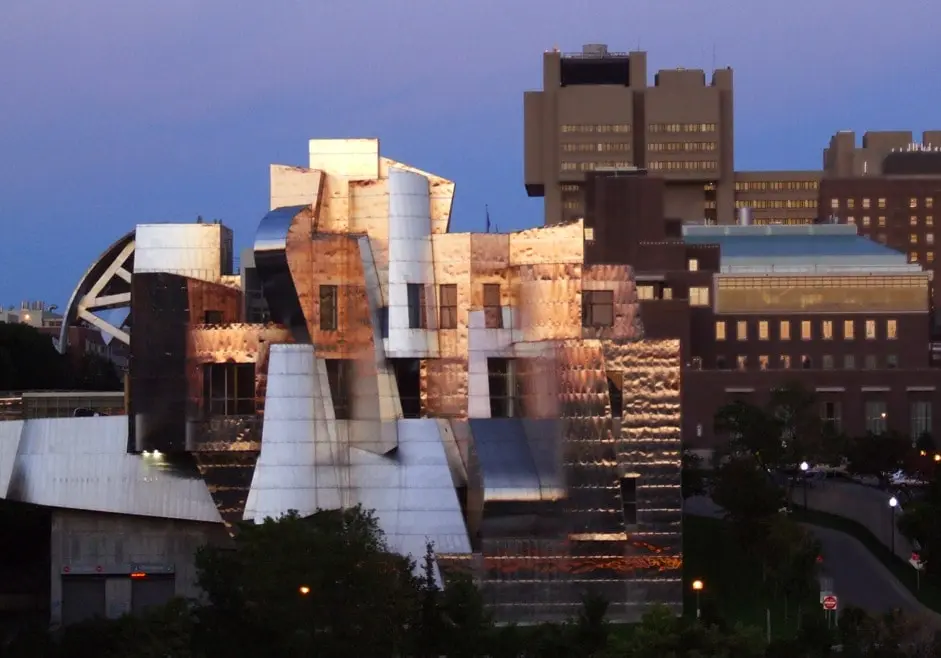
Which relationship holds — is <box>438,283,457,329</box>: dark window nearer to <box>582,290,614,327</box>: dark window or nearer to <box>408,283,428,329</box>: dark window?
<box>408,283,428,329</box>: dark window

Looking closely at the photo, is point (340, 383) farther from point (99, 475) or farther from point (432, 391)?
point (99, 475)

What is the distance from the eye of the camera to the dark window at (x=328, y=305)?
189 ft

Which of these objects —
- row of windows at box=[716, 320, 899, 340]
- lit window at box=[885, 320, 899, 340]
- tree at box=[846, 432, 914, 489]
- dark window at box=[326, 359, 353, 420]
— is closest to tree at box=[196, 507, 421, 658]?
dark window at box=[326, 359, 353, 420]

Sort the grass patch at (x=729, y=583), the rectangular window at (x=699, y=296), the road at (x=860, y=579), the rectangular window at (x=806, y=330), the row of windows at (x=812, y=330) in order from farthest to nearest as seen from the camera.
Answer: the rectangular window at (x=699, y=296) → the rectangular window at (x=806, y=330) → the row of windows at (x=812, y=330) → the road at (x=860, y=579) → the grass patch at (x=729, y=583)

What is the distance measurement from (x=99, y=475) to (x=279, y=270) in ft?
35.2

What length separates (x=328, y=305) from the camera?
57.6 meters

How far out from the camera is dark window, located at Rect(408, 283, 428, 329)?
58.1 m

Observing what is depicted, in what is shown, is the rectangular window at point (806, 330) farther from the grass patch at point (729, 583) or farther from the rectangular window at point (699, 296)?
the grass patch at point (729, 583)

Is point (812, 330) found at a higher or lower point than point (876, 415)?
higher

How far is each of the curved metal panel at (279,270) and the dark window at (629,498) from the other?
11.6 m

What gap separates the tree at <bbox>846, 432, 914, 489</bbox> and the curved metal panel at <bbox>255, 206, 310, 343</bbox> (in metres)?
55.4

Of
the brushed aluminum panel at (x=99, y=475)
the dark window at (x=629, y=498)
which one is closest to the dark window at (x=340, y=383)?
the brushed aluminum panel at (x=99, y=475)

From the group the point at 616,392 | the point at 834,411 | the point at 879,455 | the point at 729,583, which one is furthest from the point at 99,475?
the point at 834,411

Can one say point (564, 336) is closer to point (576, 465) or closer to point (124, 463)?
point (576, 465)
